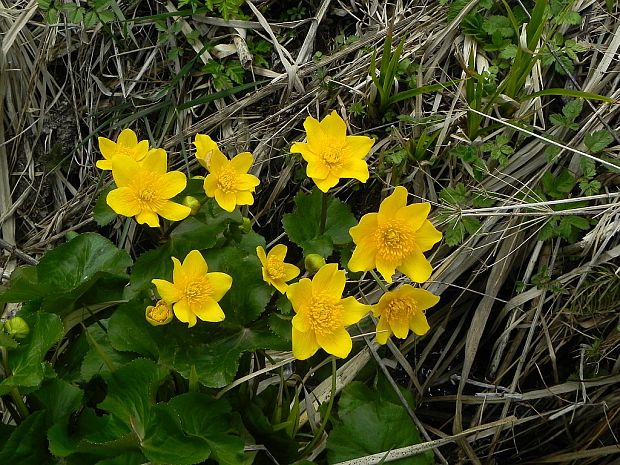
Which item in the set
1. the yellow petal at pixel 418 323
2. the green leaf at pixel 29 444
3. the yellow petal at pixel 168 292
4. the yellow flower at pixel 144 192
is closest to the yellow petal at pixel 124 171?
the yellow flower at pixel 144 192

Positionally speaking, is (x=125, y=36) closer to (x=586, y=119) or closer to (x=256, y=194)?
(x=256, y=194)

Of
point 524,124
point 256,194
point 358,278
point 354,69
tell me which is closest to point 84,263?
point 256,194

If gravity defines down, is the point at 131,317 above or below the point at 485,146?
below

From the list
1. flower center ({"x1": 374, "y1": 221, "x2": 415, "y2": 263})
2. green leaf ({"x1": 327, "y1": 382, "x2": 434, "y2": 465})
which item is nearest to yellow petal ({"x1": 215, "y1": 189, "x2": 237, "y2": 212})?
flower center ({"x1": 374, "y1": 221, "x2": 415, "y2": 263})

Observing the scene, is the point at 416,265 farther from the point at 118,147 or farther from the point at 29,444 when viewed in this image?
the point at 29,444

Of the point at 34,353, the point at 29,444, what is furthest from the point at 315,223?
the point at 29,444

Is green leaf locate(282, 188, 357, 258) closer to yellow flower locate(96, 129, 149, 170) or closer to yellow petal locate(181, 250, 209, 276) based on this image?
yellow petal locate(181, 250, 209, 276)
